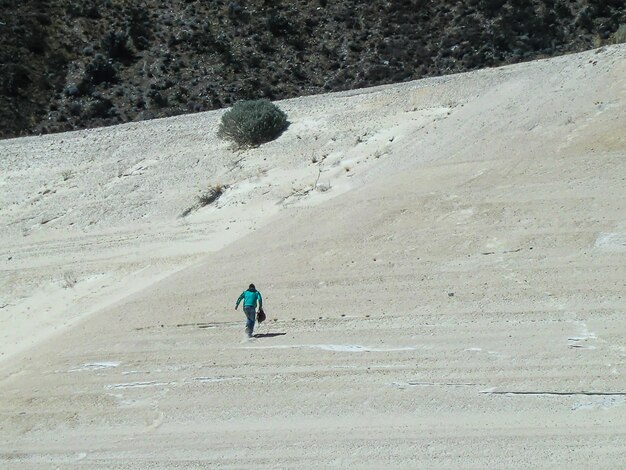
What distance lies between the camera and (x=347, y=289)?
16.6 metres

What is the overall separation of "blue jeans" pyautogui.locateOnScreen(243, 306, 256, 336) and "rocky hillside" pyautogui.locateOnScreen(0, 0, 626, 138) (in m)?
25.9

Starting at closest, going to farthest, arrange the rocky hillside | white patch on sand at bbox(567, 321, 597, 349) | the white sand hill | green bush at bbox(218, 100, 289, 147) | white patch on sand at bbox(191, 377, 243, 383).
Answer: the white sand hill < white patch on sand at bbox(567, 321, 597, 349) < white patch on sand at bbox(191, 377, 243, 383) < green bush at bbox(218, 100, 289, 147) < the rocky hillside

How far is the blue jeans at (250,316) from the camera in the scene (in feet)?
50.0

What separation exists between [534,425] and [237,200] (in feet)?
39.4

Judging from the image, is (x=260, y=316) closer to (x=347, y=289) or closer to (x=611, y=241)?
(x=347, y=289)

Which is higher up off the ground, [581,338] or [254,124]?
[254,124]

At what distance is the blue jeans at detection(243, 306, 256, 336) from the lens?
1524 centimetres

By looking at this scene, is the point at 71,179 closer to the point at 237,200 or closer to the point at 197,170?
the point at 197,170

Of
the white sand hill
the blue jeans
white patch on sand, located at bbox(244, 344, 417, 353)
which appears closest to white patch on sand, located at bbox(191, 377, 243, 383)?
the white sand hill

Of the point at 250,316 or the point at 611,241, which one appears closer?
the point at 250,316

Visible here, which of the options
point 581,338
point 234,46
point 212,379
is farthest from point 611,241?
point 234,46

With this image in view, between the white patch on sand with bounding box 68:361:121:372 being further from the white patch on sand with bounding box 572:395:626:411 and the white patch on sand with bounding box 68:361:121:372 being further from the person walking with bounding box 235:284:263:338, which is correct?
the white patch on sand with bounding box 572:395:626:411

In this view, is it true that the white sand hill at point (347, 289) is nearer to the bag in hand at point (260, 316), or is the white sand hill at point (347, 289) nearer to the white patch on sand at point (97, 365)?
the white patch on sand at point (97, 365)

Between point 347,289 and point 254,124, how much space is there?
9.74 m
